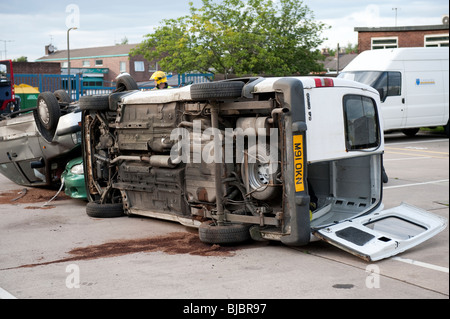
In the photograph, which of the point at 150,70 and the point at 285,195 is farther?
the point at 150,70

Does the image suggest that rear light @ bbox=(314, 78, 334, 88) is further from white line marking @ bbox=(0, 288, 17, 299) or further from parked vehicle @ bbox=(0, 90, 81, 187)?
parked vehicle @ bbox=(0, 90, 81, 187)

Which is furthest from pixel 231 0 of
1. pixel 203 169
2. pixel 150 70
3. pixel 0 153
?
pixel 150 70

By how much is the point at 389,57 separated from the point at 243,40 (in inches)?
497

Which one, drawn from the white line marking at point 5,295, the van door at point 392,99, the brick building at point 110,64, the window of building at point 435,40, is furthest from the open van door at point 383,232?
the brick building at point 110,64

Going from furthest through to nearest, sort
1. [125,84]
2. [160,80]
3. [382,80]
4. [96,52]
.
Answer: [96,52] < [382,80] < [160,80] < [125,84]

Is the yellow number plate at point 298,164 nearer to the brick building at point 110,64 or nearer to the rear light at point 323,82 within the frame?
the rear light at point 323,82

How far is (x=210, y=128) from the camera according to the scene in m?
7.16

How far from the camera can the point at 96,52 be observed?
3191 inches

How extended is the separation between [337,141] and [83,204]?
16.7ft

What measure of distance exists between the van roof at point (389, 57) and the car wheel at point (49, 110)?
39.7 ft

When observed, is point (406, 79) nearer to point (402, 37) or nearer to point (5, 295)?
point (5, 295)

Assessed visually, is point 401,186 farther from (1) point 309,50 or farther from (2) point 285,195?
(1) point 309,50

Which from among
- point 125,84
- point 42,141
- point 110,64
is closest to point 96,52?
point 110,64

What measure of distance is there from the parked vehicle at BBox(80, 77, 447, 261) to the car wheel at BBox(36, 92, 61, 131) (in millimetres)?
1797
